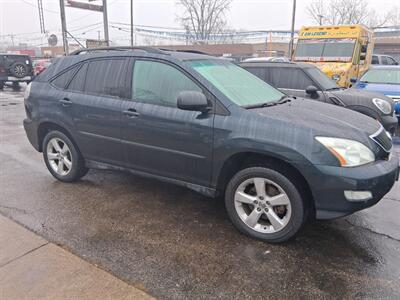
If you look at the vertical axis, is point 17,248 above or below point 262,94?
below

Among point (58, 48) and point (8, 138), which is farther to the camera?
point (58, 48)

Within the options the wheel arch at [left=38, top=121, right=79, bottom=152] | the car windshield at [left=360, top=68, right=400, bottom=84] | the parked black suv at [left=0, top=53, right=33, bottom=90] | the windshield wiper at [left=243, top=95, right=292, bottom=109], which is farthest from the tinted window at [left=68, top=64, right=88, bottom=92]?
the parked black suv at [left=0, top=53, right=33, bottom=90]

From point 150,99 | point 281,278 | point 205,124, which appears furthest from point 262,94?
point 281,278

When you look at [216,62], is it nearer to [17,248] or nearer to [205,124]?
[205,124]

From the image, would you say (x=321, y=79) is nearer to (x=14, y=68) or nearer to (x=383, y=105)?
(x=383, y=105)

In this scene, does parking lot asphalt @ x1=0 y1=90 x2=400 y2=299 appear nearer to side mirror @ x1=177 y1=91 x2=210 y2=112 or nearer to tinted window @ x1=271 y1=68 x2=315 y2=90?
side mirror @ x1=177 y1=91 x2=210 y2=112

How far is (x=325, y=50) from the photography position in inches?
471

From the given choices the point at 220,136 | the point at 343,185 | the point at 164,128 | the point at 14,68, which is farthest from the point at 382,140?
the point at 14,68

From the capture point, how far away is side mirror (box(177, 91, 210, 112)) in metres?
3.18

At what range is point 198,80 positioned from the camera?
342cm

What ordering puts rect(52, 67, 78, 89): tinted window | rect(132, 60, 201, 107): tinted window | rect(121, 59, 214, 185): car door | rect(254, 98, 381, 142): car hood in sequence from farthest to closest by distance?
1. rect(52, 67, 78, 89): tinted window
2. rect(132, 60, 201, 107): tinted window
3. rect(121, 59, 214, 185): car door
4. rect(254, 98, 381, 142): car hood

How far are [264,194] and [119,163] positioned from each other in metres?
1.79

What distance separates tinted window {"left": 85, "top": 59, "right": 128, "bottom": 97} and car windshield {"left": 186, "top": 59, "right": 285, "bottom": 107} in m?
0.85

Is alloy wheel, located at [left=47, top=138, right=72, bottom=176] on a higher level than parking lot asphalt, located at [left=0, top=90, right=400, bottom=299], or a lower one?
higher
